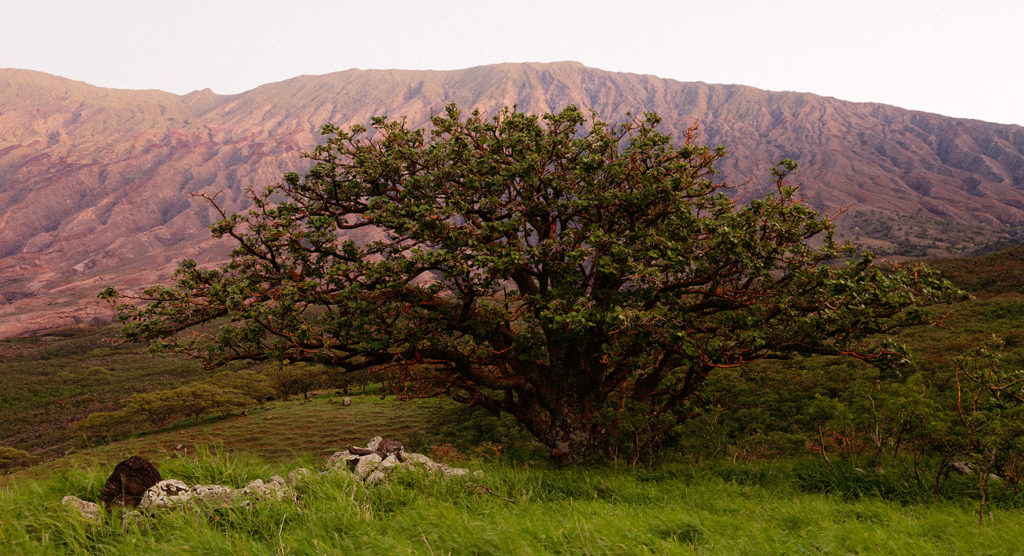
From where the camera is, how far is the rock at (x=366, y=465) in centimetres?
797

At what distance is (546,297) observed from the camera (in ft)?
39.8

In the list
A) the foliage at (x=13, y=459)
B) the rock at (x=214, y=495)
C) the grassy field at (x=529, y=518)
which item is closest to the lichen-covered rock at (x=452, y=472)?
the grassy field at (x=529, y=518)

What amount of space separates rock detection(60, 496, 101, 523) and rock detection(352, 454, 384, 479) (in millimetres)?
3206

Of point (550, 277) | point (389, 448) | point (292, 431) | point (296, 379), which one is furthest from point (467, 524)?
point (296, 379)

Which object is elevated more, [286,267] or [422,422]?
[286,267]

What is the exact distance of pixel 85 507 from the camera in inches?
248

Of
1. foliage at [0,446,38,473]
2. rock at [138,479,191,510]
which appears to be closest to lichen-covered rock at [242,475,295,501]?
rock at [138,479,191,510]

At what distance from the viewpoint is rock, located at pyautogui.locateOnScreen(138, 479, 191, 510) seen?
249 inches

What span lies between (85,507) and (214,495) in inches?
60.5

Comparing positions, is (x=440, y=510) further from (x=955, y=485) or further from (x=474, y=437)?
(x=474, y=437)

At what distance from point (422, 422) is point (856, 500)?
23.4 meters

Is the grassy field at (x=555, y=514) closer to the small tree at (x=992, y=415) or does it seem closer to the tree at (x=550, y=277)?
the small tree at (x=992, y=415)

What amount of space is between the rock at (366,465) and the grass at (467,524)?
0.67m

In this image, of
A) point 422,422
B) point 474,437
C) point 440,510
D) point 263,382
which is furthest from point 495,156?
point 263,382
